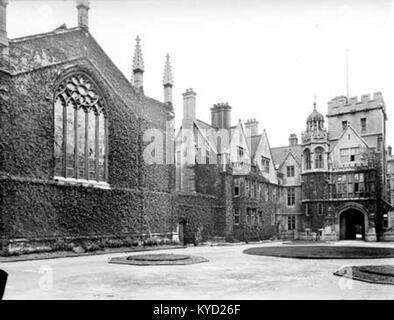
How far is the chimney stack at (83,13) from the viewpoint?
23766mm

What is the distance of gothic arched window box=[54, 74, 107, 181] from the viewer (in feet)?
70.6

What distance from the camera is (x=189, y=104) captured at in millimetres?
36250

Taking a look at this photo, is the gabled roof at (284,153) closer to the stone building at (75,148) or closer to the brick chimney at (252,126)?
the brick chimney at (252,126)

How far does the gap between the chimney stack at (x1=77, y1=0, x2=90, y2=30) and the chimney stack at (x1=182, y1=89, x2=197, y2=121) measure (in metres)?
13.2

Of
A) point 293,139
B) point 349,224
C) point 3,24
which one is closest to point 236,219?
point 349,224

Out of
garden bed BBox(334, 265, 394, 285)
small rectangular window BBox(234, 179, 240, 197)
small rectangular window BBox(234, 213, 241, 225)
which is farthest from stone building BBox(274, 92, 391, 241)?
garden bed BBox(334, 265, 394, 285)

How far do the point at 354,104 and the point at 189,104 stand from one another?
54.2 ft

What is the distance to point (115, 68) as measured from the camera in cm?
2562

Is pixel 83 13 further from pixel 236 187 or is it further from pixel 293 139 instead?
pixel 293 139

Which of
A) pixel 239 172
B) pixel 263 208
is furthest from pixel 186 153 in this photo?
pixel 263 208

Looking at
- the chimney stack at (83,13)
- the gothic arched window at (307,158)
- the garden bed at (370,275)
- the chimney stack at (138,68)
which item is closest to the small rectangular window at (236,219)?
the gothic arched window at (307,158)

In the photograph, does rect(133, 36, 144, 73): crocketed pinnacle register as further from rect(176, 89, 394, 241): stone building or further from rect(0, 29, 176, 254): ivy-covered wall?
rect(176, 89, 394, 241): stone building

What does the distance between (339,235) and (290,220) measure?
5181 millimetres
